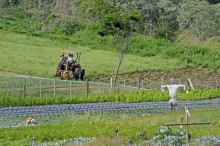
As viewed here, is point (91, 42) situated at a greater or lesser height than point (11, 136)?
greater

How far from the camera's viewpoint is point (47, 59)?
42844 millimetres

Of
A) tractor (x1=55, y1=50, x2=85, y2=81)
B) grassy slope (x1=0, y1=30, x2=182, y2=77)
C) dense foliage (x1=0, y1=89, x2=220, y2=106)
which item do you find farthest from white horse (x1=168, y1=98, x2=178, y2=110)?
grassy slope (x1=0, y1=30, x2=182, y2=77)

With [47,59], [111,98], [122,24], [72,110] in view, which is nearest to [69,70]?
[122,24]

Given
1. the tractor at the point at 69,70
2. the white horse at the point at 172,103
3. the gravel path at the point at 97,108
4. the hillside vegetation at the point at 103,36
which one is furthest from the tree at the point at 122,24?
the white horse at the point at 172,103

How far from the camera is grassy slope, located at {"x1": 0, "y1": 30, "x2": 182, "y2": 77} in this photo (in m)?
39.4

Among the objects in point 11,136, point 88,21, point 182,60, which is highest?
point 88,21

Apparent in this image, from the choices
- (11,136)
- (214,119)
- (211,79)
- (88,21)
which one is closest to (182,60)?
(211,79)

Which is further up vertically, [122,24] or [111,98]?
[122,24]

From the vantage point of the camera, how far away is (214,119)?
72.4 ft

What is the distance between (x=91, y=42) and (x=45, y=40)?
430cm

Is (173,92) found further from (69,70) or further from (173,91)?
(69,70)

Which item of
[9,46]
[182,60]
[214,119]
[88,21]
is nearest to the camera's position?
[214,119]

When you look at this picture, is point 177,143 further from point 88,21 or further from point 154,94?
point 88,21

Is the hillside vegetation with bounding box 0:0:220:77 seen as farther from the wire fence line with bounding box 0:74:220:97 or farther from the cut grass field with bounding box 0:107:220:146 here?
the cut grass field with bounding box 0:107:220:146
